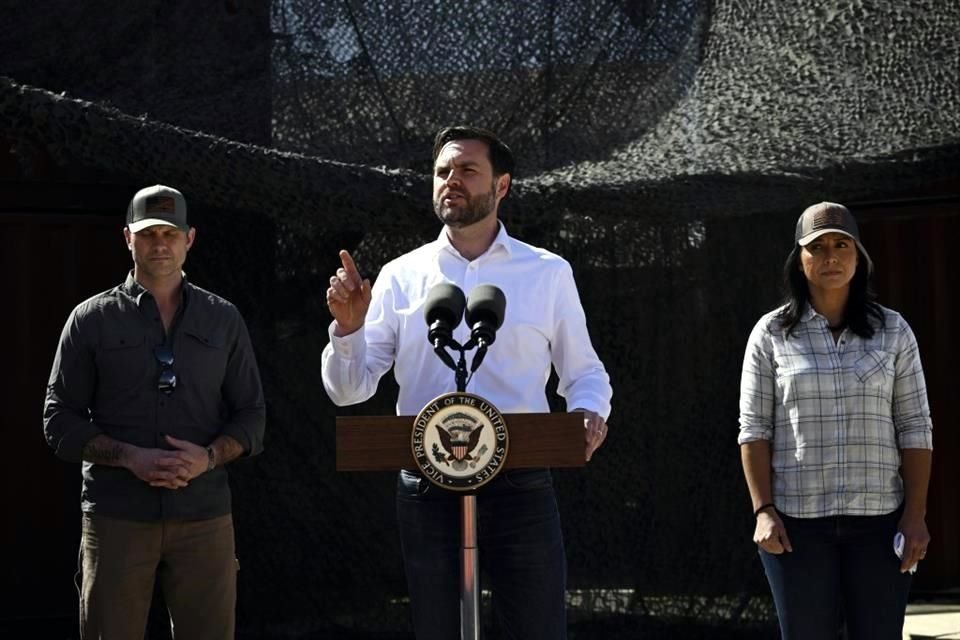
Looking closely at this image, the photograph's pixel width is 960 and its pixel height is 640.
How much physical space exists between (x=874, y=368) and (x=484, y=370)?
3.40 feet

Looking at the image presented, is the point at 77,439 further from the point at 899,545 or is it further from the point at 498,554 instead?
the point at 899,545

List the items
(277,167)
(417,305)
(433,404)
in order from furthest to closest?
(277,167)
(417,305)
(433,404)

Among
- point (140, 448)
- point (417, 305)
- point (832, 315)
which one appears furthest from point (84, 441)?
point (832, 315)

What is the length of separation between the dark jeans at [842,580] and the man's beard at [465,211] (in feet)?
3.74

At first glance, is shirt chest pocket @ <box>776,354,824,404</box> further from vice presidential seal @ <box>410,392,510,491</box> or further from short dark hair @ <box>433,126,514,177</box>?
vice presidential seal @ <box>410,392,510,491</box>

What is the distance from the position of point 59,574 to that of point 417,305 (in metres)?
3.09

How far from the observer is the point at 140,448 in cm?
373

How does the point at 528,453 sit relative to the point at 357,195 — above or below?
below

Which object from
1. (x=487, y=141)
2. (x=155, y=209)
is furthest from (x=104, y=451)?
(x=487, y=141)

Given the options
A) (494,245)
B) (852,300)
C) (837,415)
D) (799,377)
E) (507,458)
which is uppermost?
(494,245)

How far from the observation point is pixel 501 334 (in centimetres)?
324

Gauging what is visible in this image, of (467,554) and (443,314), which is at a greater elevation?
(443,314)

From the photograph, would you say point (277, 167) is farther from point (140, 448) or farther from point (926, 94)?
point (926, 94)

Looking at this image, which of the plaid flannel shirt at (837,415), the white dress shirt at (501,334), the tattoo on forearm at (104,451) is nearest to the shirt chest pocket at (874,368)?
the plaid flannel shirt at (837,415)
